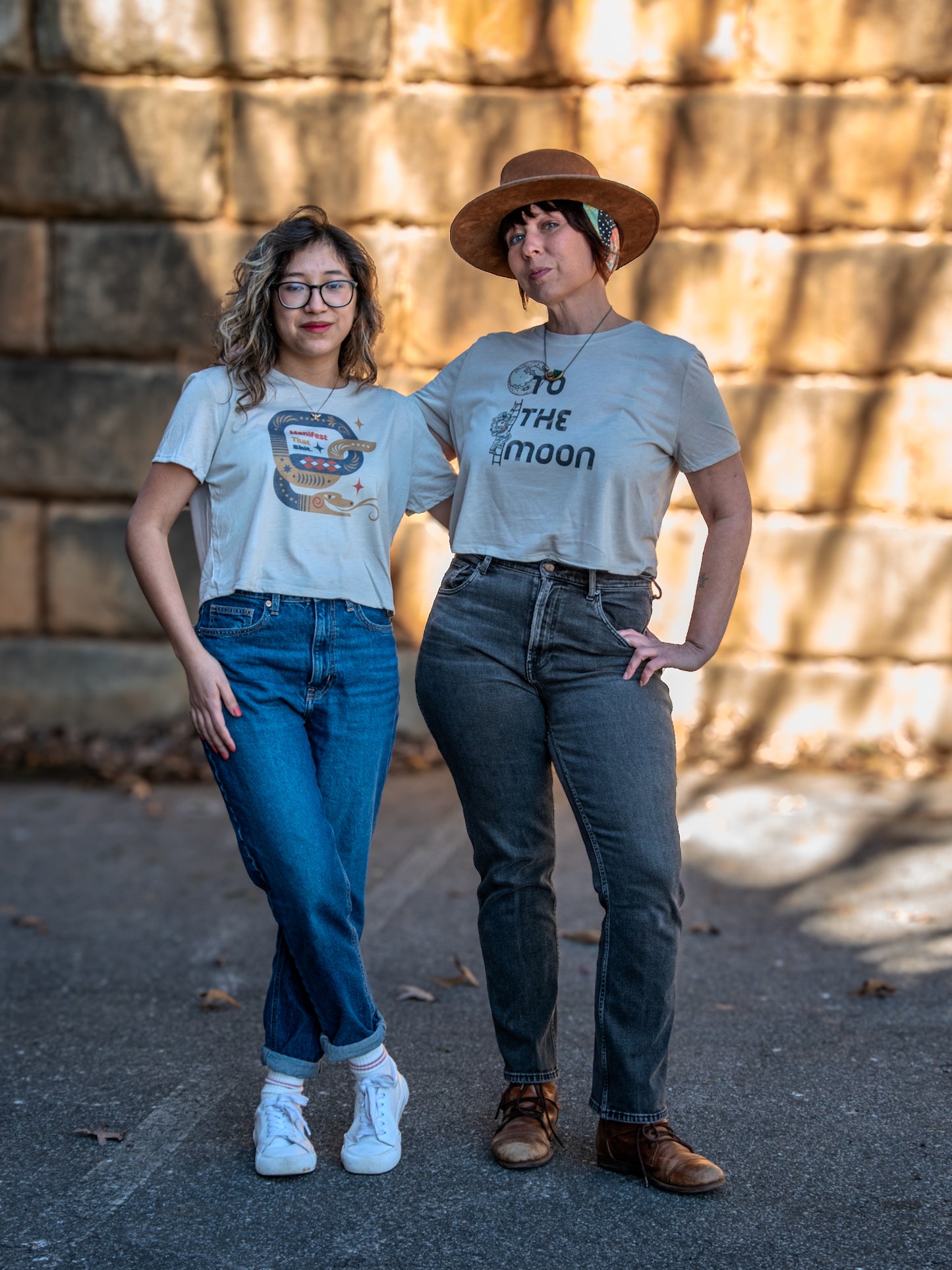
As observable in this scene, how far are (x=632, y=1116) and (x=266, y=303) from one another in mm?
2085

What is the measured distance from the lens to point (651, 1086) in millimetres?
2906

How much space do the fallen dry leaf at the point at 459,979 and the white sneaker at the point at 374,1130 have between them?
3.71 ft

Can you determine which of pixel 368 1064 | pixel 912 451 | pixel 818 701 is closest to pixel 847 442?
pixel 912 451

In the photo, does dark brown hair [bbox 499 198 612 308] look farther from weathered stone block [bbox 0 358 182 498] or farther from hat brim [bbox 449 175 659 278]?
weathered stone block [bbox 0 358 182 498]

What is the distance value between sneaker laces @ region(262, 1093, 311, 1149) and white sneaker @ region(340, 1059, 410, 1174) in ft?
0.36

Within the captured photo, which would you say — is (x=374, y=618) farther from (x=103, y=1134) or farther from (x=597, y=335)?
(x=103, y=1134)

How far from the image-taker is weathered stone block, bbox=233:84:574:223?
21.4 ft

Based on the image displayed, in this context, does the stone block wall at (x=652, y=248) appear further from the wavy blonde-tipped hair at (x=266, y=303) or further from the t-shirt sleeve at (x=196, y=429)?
the t-shirt sleeve at (x=196, y=429)

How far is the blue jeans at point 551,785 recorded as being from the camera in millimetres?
2869

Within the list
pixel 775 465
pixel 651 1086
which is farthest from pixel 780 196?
pixel 651 1086

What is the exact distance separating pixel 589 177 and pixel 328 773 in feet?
5.06

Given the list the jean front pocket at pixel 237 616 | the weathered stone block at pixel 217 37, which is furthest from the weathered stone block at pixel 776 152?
the jean front pocket at pixel 237 616

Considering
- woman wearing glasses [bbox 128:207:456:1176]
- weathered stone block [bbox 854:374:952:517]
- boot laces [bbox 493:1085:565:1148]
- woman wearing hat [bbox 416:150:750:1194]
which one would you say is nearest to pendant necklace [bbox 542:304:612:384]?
woman wearing hat [bbox 416:150:750:1194]

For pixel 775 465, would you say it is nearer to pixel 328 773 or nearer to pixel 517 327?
pixel 517 327
